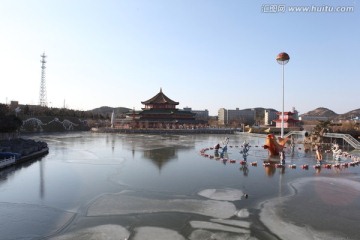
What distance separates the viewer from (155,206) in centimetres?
1405

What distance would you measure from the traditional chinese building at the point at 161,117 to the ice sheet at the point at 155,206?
63.1 meters

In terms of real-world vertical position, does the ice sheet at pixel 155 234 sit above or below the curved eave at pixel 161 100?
below

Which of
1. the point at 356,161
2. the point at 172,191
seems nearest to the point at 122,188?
the point at 172,191

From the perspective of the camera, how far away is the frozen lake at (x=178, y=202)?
36.8 ft

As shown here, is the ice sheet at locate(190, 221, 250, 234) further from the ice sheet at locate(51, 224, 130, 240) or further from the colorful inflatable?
the colorful inflatable

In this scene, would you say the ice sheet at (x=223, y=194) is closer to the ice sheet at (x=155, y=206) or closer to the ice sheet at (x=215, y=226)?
the ice sheet at (x=155, y=206)

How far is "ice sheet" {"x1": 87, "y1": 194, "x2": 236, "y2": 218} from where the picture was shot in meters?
13.3

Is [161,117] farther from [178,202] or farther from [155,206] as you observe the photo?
[155,206]

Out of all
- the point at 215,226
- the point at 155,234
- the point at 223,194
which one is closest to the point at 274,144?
the point at 223,194

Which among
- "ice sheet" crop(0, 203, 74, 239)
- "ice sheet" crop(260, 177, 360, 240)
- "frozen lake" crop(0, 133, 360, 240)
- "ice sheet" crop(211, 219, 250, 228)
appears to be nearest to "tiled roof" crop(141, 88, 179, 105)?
"frozen lake" crop(0, 133, 360, 240)

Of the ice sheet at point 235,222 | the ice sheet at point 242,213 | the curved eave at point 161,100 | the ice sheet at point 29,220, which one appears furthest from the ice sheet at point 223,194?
the curved eave at point 161,100

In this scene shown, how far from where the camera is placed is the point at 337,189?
17.5 metres

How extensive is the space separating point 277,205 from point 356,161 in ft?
57.6

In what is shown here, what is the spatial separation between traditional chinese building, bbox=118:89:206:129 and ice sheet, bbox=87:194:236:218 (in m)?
63.1
